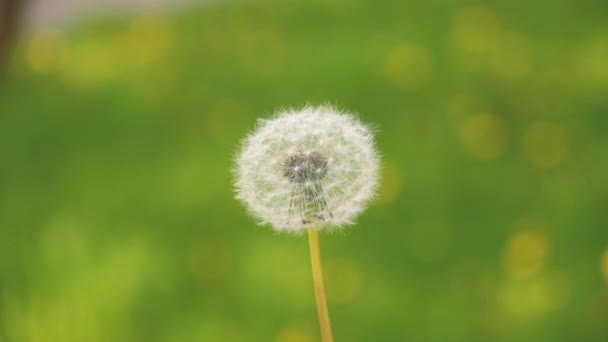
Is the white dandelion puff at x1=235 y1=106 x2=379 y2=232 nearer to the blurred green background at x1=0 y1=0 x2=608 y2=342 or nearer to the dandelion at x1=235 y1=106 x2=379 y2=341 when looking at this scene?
the dandelion at x1=235 y1=106 x2=379 y2=341

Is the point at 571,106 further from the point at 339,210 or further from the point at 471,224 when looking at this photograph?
the point at 339,210

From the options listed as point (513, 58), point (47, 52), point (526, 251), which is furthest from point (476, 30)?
point (47, 52)

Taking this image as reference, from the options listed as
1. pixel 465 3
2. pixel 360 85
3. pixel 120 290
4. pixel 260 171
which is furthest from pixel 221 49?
pixel 260 171

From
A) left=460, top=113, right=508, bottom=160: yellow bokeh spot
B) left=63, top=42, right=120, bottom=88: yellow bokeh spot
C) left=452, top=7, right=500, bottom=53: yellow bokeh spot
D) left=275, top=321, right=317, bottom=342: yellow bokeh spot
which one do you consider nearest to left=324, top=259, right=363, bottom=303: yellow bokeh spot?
left=275, top=321, right=317, bottom=342: yellow bokeh spot

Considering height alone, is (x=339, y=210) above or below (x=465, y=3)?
below

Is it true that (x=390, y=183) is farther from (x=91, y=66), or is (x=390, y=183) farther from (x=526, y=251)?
(x=91, y=66)

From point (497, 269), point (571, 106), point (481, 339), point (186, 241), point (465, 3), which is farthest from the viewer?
point (465, 3)
